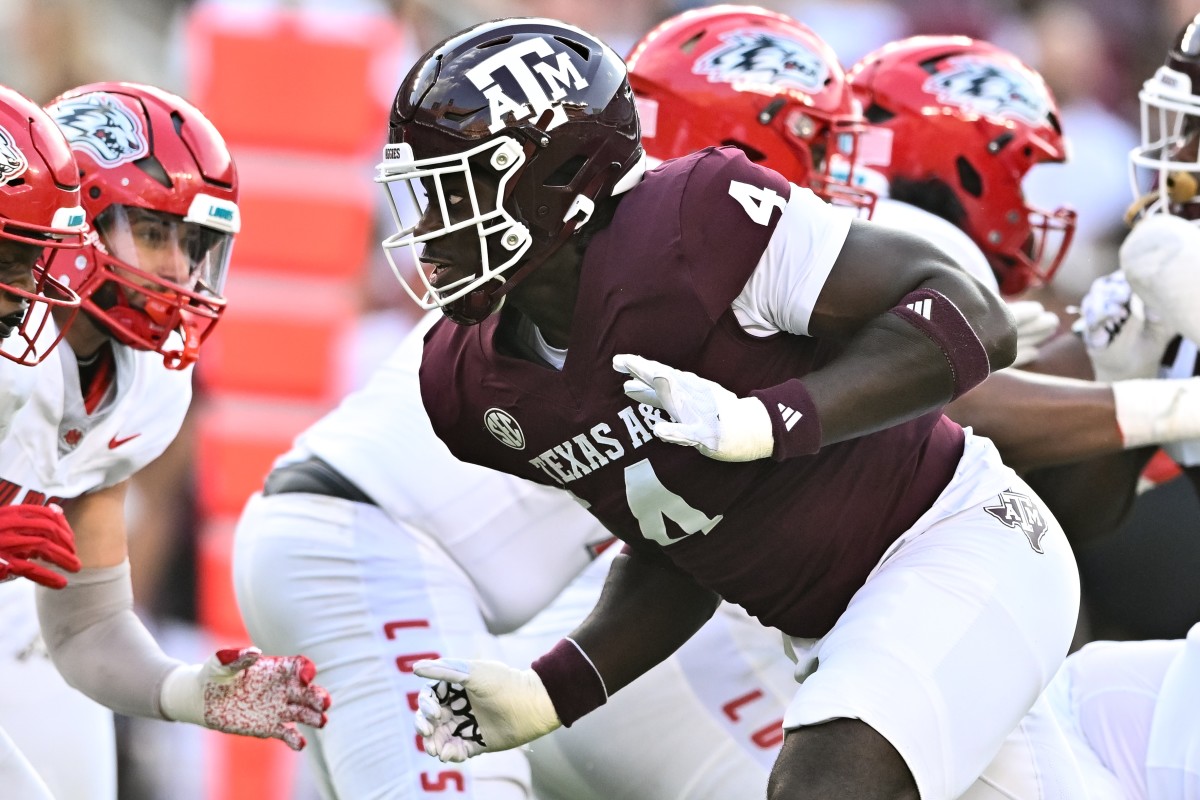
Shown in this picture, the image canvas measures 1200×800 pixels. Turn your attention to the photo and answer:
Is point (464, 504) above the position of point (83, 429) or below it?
below

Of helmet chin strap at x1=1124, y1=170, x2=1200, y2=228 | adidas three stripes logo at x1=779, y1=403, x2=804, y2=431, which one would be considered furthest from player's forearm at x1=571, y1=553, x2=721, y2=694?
helmet chin strap at x1=1124, y1=170, x2=1200, y2=228

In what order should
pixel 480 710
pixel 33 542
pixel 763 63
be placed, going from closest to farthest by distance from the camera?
pixel 33 542, pixel 480 710, pixel 763 63

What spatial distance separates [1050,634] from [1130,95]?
5190mm

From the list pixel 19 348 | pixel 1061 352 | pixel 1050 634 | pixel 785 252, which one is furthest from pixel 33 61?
pixel 1050 634

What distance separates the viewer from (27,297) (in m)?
2.82

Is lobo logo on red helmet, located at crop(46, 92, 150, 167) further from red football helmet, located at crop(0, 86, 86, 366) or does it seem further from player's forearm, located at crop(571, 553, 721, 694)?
player's forearm, located at crop(571, 553, 721, 694)

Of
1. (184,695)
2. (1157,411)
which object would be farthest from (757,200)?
(184,695)

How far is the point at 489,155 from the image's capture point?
250 cm

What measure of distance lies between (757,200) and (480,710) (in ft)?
3.36

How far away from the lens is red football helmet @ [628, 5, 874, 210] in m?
3.86

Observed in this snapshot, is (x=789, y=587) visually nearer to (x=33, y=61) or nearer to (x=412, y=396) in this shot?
(x=412, y=396)

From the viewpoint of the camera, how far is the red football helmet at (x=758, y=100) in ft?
12.6

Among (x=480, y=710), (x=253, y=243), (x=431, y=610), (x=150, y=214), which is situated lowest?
(x=253, y=243)

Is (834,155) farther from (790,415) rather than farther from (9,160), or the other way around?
(9,160)
